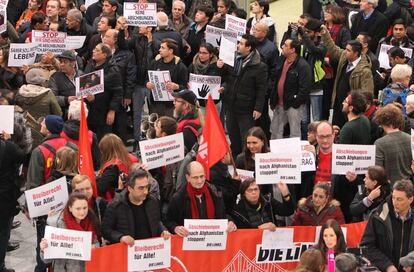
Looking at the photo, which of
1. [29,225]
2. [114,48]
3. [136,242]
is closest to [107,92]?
[114,48]

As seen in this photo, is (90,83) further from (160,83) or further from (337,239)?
(337,239)

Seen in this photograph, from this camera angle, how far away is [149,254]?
11789 mm

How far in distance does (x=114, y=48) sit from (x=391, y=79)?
403 centimetres

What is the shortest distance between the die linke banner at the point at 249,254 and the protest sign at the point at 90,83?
4.42 m

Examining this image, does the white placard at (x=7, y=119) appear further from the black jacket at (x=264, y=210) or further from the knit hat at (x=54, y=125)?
the black jacket at (x=264, y=210)

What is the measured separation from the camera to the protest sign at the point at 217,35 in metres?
17.5

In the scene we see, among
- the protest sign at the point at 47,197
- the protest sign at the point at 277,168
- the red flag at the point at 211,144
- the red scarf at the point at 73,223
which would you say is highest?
the red flag at the point at 211,144

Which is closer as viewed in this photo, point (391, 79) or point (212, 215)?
point (212, 215)

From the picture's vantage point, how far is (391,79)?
52.3 ft

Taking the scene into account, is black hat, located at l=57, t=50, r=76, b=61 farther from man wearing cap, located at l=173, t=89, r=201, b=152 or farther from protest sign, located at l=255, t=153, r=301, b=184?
protest sign, located at l=255, t=153, r=301, b=184

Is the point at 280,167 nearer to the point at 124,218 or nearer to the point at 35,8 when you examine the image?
the point at 124,218

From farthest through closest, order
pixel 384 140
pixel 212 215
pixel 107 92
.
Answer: pixel 107 92
pixel 384 140
pixel 212 215

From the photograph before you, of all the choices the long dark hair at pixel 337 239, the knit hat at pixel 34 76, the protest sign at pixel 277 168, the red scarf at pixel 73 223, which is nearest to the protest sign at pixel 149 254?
the red scarf at pixel 73 223

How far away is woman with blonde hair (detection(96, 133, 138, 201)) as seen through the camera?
41.1 feet
